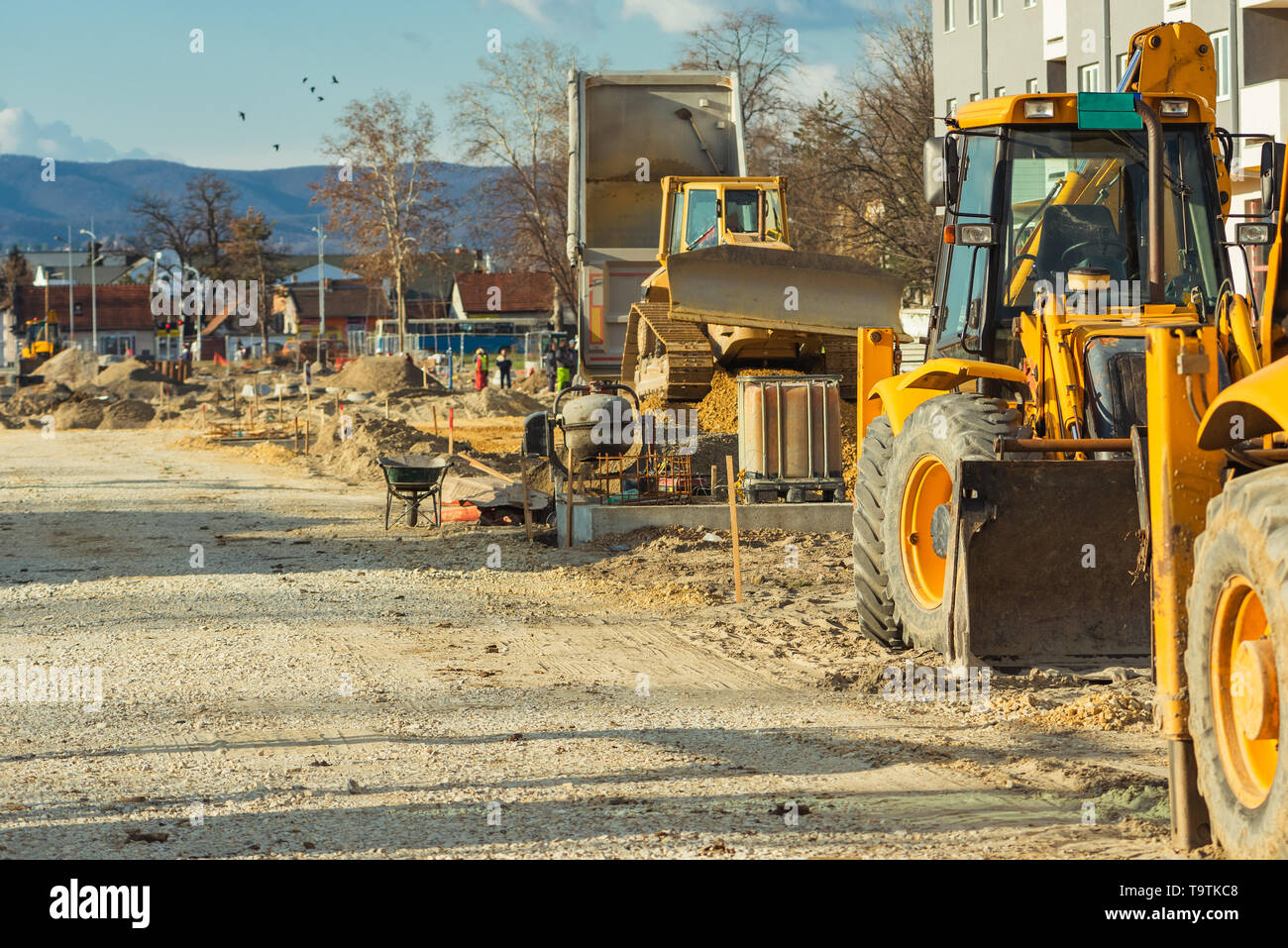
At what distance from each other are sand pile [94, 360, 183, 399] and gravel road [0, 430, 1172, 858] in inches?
1368

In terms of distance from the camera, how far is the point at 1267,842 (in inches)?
151

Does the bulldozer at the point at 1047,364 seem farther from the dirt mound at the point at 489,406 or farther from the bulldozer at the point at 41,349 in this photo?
the bulldozer at the point at 41,349

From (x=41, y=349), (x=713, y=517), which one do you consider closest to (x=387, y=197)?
(x=41, y=349)

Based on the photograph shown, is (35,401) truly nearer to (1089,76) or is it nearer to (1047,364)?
(1089,76)

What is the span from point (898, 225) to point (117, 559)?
86.6ft

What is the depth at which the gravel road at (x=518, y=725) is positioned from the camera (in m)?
5.21

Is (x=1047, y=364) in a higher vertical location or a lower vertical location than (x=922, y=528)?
higher

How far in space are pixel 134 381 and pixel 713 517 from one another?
37763 mm

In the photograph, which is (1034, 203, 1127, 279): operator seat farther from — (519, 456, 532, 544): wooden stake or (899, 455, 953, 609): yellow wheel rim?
(519, 456, 532, 544): wooden stake

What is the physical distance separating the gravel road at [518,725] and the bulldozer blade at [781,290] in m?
3.35

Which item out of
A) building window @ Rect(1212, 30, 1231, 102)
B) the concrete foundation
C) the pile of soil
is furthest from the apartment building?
the pile of soil

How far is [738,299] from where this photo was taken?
50.8 ft

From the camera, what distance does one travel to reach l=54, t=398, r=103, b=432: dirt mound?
36625mm

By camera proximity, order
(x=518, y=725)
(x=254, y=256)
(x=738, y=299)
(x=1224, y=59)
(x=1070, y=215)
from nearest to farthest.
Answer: (x=518, y=725), (x=1070, y=215), (x=738, y=299), (x=1224, y=59), (x=254, y=256)
